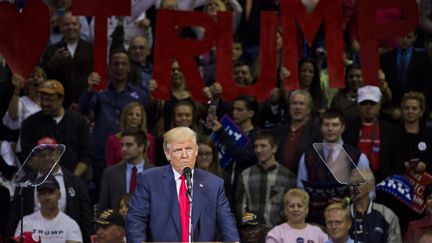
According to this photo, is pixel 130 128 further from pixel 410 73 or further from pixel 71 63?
pixel 410 73

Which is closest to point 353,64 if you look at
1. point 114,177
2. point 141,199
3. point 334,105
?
point 334,105

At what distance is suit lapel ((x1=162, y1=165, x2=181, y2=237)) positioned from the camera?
9.72 metres

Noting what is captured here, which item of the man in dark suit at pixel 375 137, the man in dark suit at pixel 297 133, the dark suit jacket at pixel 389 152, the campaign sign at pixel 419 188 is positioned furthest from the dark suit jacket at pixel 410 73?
the campaign sign at pixel 419 188

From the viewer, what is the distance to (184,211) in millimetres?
9766

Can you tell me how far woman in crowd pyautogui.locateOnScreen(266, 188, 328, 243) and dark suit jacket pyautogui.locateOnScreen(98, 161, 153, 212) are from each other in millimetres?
1832

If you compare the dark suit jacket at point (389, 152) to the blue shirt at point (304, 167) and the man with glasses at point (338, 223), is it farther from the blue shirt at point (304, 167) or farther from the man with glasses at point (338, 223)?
the man with glasses at point (338, 223)

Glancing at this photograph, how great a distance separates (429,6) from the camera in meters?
16.5

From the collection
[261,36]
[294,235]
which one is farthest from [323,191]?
[261,36]

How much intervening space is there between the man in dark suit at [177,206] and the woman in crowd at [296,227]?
10.3 feet

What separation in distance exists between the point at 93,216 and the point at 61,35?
10.9ft

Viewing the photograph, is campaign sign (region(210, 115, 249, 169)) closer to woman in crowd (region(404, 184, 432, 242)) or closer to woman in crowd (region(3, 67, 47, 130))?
woman in crowd (region(404, 184, 432, 242))

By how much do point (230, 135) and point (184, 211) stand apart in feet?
15.6

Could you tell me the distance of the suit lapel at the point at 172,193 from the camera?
9719mm

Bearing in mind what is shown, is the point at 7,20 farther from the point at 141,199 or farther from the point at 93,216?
the point at 141,199
